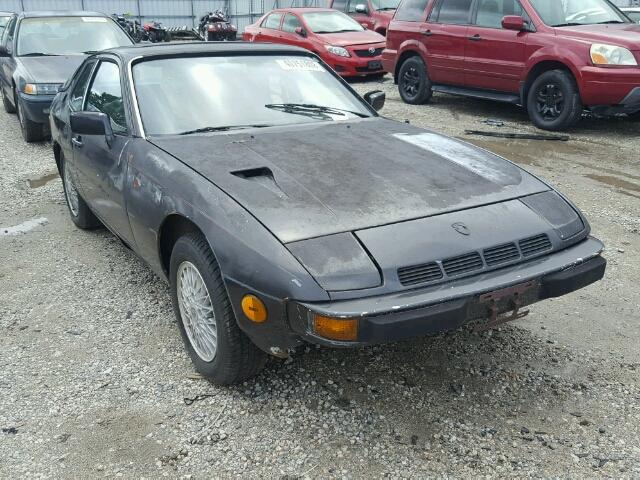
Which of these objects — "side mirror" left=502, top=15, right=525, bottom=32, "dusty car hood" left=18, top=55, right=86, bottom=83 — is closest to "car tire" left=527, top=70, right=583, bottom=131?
"side mirror" left=502, top=15, right=525, bottom=32

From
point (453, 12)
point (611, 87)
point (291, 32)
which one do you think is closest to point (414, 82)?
point (453, 12)

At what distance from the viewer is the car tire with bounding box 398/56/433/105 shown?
996cm

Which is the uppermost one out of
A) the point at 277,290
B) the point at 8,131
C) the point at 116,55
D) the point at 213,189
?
the point at 116,55

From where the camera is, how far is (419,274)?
7.77 ft

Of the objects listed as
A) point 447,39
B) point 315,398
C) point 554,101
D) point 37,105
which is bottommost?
point 315,398

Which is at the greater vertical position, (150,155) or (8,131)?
(150,155)

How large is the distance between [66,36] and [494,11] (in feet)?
19.5

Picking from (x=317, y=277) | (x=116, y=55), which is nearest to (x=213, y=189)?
(x=317, y=277)

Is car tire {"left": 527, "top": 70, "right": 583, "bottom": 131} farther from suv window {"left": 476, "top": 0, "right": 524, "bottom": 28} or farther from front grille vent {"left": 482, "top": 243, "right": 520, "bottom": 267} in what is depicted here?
front grille vent {"left": 482, "top": 243, "right": 520, "bottom": 267}

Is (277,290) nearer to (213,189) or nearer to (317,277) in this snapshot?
(317,277)

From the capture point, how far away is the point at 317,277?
227 cm

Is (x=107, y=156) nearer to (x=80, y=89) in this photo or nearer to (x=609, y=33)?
(x=80, y=89)

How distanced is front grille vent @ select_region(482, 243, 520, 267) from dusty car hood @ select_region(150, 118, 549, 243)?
0.27 metres

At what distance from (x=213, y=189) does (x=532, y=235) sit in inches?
55.1
